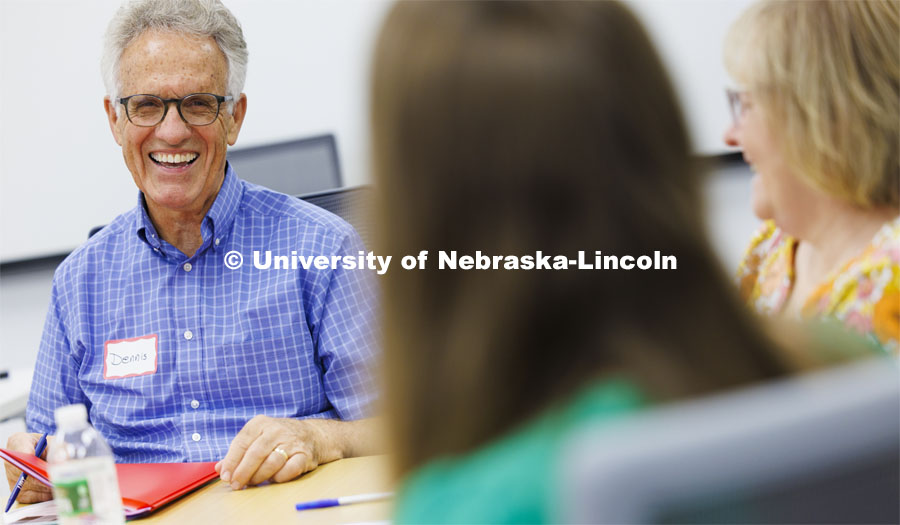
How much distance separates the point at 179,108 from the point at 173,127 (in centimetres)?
4

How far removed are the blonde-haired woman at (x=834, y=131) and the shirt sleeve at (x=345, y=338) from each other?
0.75 m

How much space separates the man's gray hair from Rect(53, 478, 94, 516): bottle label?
3.25 feet

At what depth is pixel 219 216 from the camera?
171 centimetres

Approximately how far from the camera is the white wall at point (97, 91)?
3.11m

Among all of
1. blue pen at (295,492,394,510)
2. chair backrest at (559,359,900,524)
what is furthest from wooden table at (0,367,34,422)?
chair backrest at (559,359,900,524)

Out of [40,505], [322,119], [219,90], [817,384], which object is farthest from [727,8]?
[817,384]

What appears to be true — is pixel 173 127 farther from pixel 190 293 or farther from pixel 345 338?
pixel 345 338

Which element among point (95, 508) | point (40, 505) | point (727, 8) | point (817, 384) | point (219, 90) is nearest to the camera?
point (817, 384)

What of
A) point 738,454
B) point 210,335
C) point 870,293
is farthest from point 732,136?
point 210,335

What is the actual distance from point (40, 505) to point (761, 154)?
1.16 m

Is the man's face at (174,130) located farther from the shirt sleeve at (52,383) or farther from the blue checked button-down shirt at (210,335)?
the shirt sleeve at (52,383)

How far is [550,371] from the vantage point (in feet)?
1.63

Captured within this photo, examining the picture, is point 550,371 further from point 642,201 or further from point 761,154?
point 761,154

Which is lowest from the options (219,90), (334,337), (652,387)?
(334,337)
